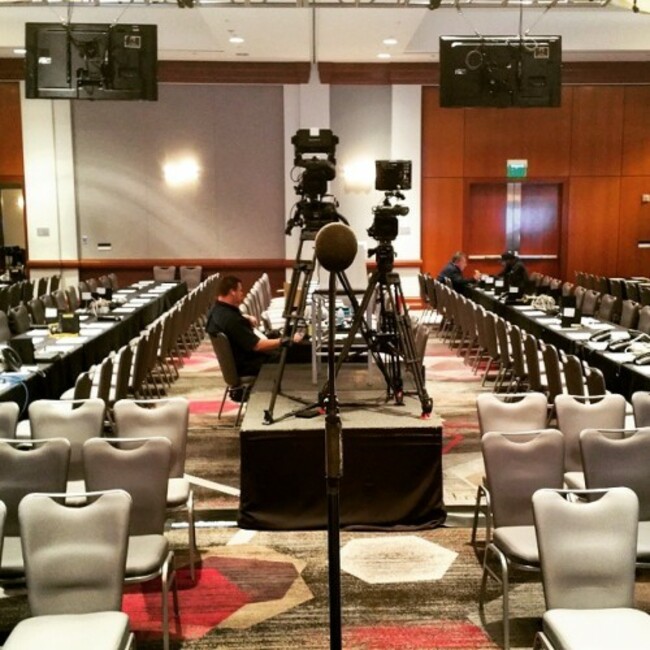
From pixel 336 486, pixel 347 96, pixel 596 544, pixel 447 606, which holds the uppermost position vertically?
pixel 347 96

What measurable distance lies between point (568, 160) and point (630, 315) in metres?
6.88

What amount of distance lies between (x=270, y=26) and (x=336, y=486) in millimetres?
11541

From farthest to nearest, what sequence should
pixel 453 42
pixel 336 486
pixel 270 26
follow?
1. pixel 270 26
2. pixel 453 42
3. pixel 336 486

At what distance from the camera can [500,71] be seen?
9.64 meters

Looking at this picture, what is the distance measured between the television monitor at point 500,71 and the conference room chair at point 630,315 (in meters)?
2.57

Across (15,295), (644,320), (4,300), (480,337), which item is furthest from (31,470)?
(15,295)

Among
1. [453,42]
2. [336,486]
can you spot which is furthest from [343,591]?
[453,42]

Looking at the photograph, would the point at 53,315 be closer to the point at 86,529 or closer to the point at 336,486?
the point at 86,529

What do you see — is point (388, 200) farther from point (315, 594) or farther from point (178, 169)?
point (178, 169)

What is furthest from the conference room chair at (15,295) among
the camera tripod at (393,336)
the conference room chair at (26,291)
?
the camera tripod at (393,336)

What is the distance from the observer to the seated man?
25.2 ft

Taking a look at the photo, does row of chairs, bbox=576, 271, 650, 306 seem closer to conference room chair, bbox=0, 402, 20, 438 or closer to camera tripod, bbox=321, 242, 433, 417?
camera tripod, bbox=321, 242, 433, 417

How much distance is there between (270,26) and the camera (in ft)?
42.7

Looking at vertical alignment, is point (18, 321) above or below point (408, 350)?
below
